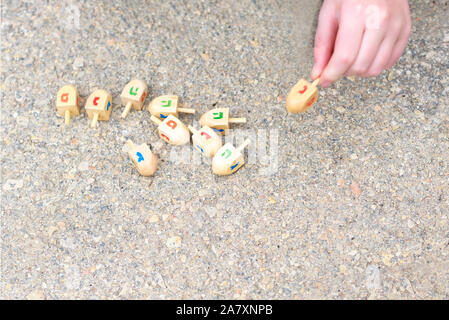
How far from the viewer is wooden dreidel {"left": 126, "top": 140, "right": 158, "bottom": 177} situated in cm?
102

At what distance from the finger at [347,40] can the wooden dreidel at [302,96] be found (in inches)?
2.6

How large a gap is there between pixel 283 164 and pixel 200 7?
0.53 meters

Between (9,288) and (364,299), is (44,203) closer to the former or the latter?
(9,288)

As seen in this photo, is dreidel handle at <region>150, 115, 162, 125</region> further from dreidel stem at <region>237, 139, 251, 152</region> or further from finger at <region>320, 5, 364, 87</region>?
finger at <region>320, 5, 364, 87</region>

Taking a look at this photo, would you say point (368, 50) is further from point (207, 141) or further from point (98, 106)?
point (98, 106)

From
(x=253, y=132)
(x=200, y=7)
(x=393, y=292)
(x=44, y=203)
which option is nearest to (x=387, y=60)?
(x=253, y=132)

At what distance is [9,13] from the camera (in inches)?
50.4

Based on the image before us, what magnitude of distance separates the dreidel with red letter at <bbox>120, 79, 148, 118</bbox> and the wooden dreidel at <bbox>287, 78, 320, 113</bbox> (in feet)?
1.20

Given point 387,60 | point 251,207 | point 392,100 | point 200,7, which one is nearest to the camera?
point 387,60

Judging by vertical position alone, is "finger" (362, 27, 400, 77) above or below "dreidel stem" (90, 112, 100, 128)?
above

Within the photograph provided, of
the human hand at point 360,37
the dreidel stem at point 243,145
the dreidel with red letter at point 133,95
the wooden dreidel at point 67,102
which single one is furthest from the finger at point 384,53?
the wooden dreidel at point 67,102

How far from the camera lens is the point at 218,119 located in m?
1.07

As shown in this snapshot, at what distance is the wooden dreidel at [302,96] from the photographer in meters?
0.94

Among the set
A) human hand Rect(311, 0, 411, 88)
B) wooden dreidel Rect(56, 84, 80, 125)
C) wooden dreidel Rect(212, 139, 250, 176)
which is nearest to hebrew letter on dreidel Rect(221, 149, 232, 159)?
wooden dreidel Rect(212, 139, 250, 176)
